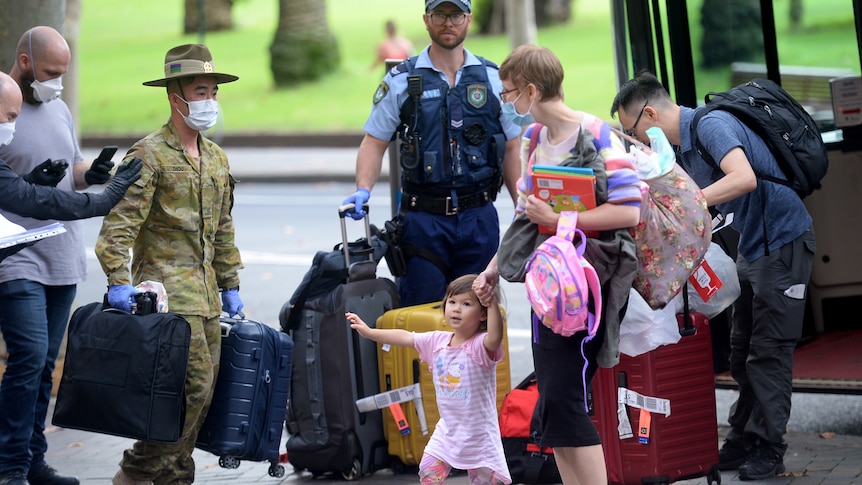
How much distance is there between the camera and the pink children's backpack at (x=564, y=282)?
13.6 feet

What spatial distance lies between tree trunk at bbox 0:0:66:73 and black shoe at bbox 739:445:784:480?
4.91 metres

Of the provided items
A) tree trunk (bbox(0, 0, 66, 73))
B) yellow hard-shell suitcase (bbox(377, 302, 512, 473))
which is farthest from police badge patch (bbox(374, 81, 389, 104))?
tree trunk (bbox(0, 0, 66, 73))

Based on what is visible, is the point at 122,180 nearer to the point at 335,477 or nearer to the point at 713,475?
the point at 335,477

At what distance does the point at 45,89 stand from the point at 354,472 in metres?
2.21

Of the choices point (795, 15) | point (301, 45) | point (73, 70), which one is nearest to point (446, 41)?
point (795, 15)

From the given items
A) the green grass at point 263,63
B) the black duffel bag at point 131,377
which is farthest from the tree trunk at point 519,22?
the black duffel bag at point 131,377

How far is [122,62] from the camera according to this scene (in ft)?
114

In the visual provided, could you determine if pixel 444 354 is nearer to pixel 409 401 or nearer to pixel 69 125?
pixel 409 401

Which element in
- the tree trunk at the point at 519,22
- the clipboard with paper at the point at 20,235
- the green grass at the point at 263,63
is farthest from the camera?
the green grass at the point at 263,63

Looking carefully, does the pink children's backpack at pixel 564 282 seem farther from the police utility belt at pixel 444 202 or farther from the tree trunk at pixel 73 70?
the tree trunk at pixel 73 70

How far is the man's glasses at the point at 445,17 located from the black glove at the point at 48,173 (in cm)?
197

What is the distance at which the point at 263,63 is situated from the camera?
105 ft

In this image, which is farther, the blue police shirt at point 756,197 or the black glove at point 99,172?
the blue police shirt at point 756,197

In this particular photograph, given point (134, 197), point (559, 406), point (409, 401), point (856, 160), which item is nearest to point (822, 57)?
point (856, 160)
